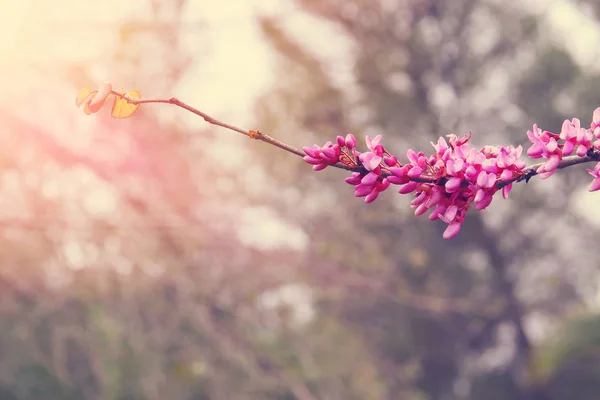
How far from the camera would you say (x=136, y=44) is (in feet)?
16.3

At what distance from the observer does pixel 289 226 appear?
18.2 feet

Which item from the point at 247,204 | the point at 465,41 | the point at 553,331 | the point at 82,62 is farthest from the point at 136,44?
the point at 553,331

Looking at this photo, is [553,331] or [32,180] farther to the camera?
[553,331]

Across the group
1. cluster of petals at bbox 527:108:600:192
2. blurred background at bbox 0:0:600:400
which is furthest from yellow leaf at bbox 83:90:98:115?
blurred background at bbox 0:0:600:400

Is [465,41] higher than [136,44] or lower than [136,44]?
higher

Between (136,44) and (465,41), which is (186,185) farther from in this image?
(465,41)

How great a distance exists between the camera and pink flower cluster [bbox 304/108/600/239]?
0.81 meters

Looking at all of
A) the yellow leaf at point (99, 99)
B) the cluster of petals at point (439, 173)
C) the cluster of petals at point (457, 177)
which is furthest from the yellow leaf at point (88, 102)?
the cluster of petals at point (457, 177)

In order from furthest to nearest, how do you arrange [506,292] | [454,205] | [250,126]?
[506,292]
[250,126]
[454,205]

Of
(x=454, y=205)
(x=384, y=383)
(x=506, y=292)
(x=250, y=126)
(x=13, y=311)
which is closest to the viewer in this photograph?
(x=454, y=205)

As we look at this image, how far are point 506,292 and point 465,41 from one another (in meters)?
2.33

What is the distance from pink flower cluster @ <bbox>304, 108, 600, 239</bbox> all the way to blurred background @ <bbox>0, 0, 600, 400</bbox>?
4083 mm

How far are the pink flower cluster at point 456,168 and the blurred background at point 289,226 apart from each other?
4083mm

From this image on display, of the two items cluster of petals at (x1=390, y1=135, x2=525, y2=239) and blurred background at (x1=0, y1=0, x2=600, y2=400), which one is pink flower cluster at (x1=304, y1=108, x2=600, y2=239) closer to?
cluster of petals at (x1=390, y1=135, x2=525, y2=239)
